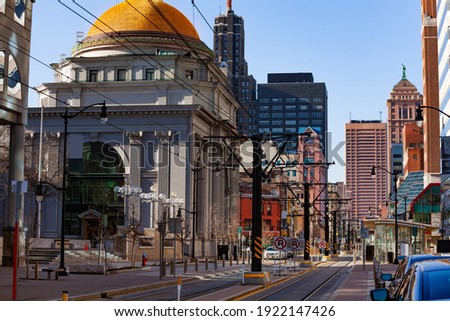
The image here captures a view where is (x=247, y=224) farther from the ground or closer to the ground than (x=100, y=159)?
closer to the ground

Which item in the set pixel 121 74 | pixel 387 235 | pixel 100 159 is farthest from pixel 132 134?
pixel 387 235

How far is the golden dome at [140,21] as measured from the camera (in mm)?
106688

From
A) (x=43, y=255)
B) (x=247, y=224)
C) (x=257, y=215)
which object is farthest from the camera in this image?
(x=247, y=224)

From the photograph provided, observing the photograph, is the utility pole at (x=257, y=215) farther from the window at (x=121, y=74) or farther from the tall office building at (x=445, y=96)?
the window at (x=121, y=74)

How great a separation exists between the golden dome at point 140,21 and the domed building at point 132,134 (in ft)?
0.53

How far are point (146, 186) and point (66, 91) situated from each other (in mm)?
18175

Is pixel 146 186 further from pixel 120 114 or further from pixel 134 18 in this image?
pixel 134 18

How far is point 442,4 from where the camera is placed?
387ft

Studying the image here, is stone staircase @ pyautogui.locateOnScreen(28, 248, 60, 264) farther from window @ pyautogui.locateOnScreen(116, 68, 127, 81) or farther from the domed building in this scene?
window @ pyautogui.locateOnScreen(116, 68, 127, 81)

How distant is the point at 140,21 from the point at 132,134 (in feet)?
52.5

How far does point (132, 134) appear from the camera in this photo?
336ft

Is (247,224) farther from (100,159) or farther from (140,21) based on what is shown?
(140,21)
